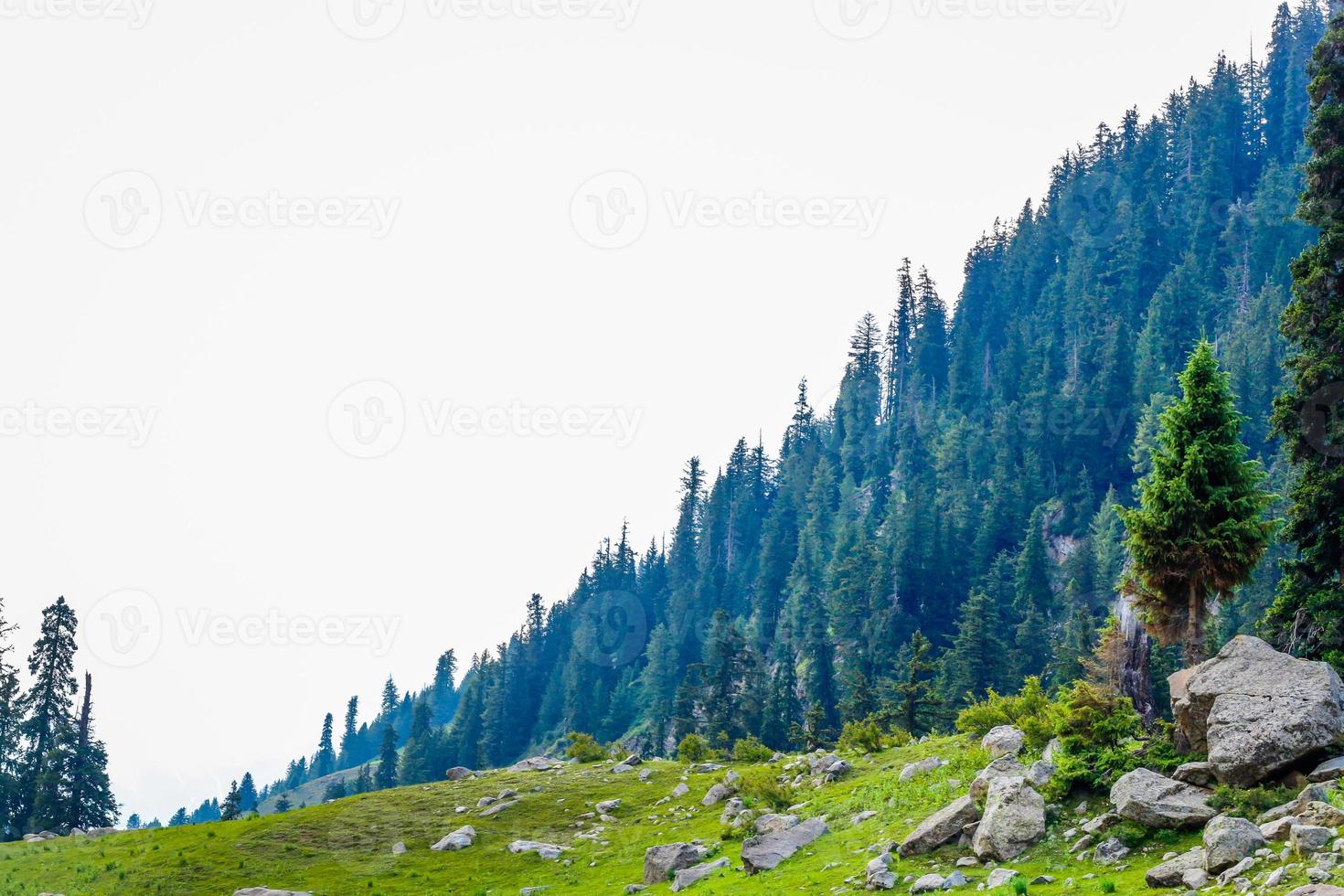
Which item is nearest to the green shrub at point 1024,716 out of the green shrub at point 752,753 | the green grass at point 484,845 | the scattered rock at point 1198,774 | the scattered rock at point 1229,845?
the green grass at point 484,845

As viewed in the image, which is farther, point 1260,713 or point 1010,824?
point 1010,824

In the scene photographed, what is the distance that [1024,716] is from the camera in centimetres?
3919

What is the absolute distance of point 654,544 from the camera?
196m

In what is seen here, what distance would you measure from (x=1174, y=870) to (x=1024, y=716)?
1802 centimetres

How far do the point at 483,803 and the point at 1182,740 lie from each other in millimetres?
41781

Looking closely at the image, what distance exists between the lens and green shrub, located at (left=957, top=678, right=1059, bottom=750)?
36.7 meters

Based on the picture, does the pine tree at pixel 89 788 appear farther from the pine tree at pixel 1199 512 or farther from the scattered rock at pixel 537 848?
the pine tree at pixel 1199 512

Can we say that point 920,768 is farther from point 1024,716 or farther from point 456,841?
point 456,841

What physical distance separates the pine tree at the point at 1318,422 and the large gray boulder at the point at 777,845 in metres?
18.3

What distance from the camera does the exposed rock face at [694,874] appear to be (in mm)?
35719

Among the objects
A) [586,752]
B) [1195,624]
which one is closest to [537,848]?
[586,752]

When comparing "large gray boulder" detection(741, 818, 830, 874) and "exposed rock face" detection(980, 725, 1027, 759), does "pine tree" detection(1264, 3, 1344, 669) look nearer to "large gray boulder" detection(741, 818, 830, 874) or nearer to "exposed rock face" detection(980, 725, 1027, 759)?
"exposed rock face" detection(980, 725, 1027, 759)

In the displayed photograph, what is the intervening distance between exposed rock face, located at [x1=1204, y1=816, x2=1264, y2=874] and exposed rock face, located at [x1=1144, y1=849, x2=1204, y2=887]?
0.38 meters

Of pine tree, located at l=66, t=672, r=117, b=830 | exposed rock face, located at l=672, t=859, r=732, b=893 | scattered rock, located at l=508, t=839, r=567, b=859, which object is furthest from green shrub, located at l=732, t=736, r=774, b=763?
pine tree, located at l=66, t=672, r=117, b=830
